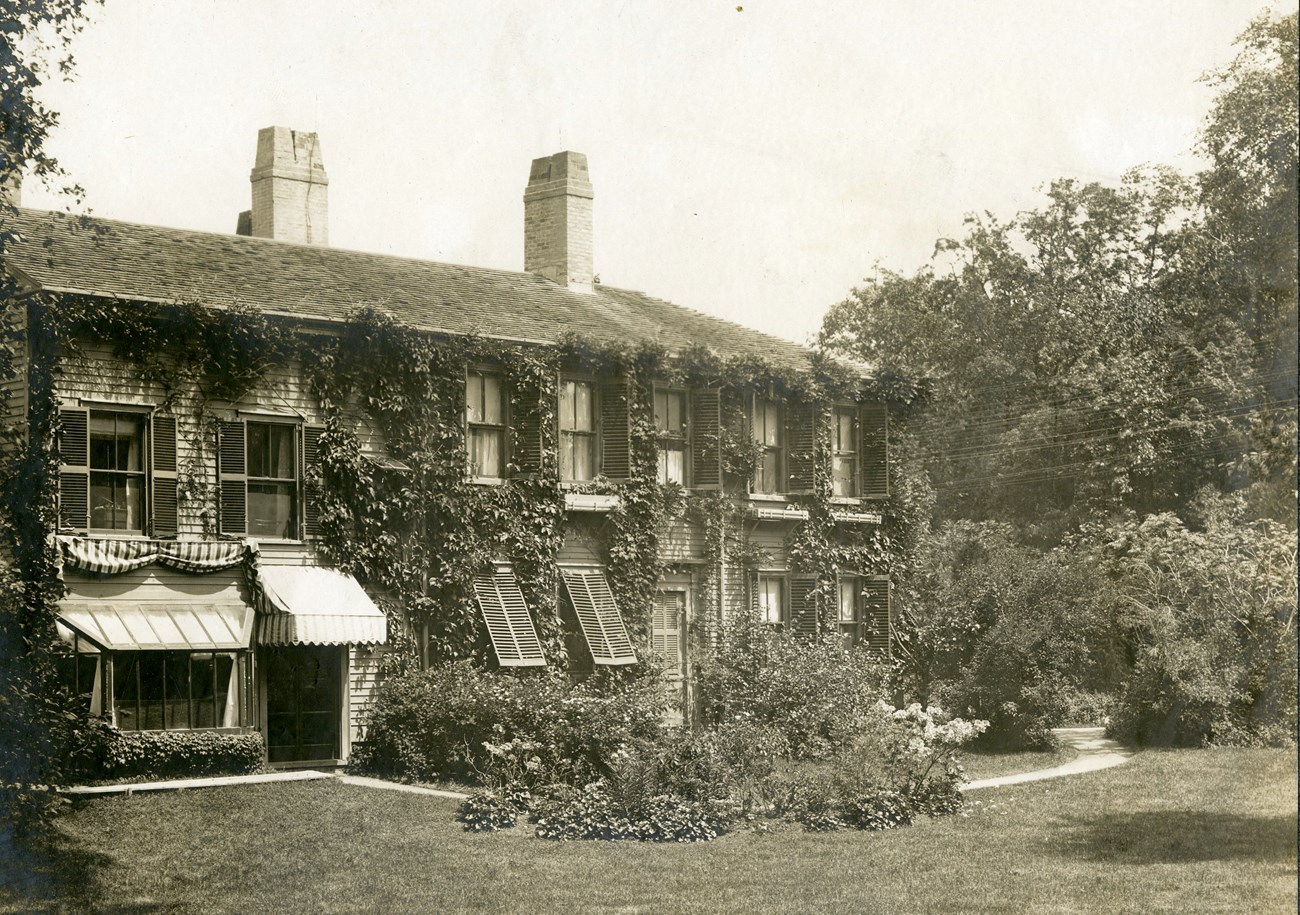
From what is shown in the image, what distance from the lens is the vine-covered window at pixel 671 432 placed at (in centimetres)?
2661

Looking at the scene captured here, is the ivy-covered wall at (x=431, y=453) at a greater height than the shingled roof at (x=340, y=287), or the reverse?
the shingled roof at (x=340, y=287)

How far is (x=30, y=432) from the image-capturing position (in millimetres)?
19484

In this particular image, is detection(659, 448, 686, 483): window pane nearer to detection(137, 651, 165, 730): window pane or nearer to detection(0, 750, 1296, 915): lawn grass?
detection(0, 750, 1296, 915): lawn grass

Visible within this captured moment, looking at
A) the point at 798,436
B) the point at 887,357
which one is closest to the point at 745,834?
the point at 798,436

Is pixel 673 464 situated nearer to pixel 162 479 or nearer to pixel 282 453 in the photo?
pixel 282 453

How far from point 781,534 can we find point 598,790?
10353 mm

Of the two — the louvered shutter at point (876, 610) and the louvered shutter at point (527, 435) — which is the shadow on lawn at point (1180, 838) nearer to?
the louvered shutter at point (876, 610)

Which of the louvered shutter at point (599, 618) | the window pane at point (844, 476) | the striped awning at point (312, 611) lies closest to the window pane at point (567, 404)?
the louvered shutter at point (599, 618)

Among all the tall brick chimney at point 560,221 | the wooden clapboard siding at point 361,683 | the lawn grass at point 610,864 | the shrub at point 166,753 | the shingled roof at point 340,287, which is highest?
the tall brick chimney at point 560,221

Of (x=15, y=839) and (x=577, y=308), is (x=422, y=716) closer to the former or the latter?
(x=15, y=839)

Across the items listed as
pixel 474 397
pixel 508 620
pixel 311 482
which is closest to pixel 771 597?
pixel 508 620

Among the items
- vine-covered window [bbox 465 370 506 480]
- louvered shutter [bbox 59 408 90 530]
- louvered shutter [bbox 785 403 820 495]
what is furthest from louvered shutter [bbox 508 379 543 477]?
louvered shutter [bbox 59 408 90 530]

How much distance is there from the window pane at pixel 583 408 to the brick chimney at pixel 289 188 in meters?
5.98

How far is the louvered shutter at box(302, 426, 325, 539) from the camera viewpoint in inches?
865
